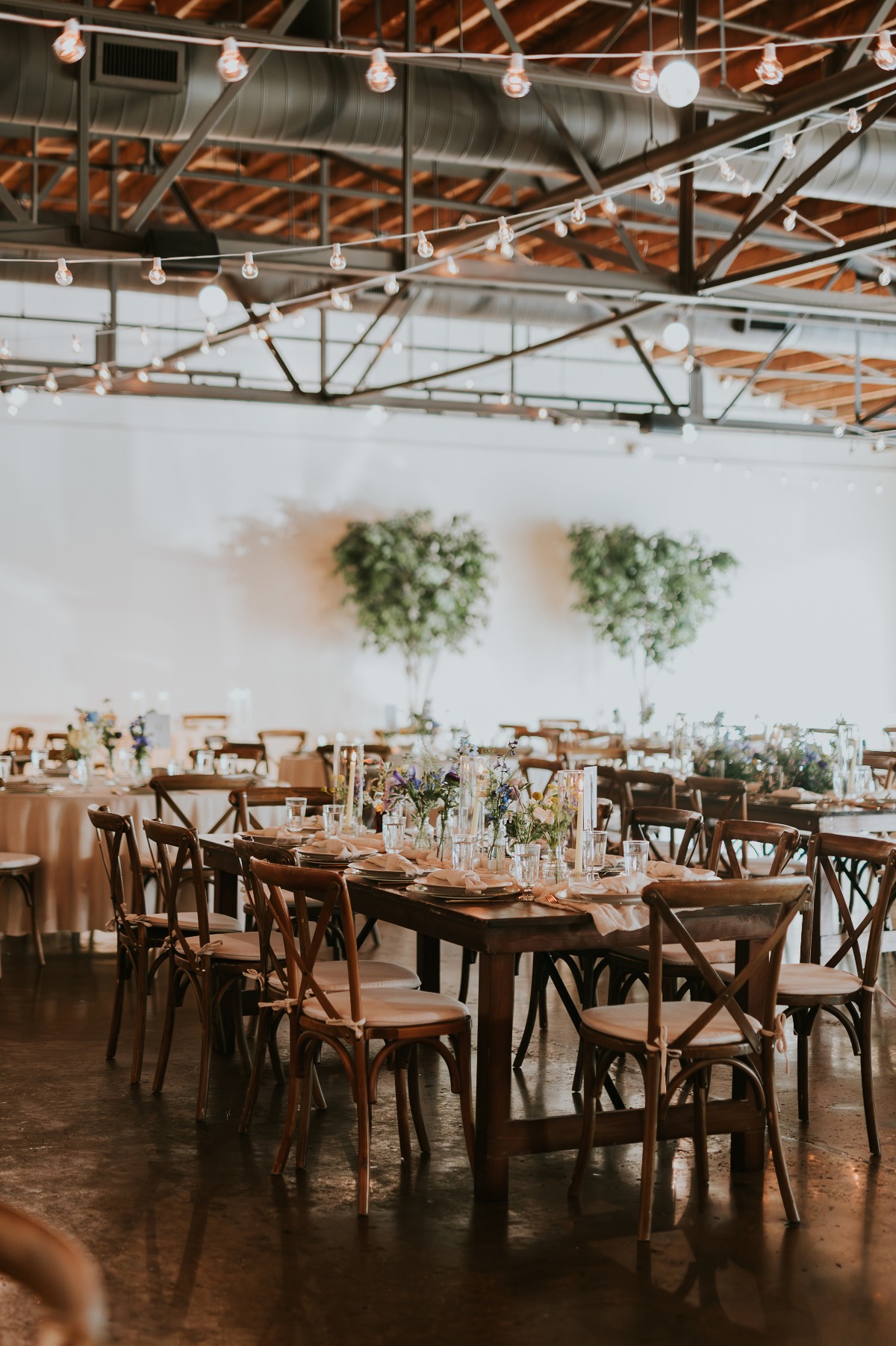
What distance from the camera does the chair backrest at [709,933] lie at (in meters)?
3.63

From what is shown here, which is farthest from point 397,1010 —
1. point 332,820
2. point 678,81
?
point 678,81

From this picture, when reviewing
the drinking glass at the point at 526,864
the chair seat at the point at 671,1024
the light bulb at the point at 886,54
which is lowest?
the chair seat at the point at 671,1024

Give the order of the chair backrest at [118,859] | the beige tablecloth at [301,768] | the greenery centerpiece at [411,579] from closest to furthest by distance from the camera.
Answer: the chair backrest at [118,859], the beige tablecloth at [301,768], the greenery centerpiece at [411,579]

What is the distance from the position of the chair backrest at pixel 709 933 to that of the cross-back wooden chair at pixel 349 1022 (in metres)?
0.58

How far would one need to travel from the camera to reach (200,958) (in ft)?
15.4

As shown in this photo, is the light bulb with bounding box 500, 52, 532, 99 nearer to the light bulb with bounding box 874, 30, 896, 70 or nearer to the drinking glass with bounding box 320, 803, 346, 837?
the light bulb with bounding box 874, 30, 896, 70

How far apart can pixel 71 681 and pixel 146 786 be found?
5520mm

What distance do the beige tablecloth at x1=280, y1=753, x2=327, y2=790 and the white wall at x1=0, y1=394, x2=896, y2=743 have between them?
2912 mm

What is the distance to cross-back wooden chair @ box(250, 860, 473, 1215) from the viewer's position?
12.5 ft

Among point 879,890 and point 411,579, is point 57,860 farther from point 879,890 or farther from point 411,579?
point 411,579

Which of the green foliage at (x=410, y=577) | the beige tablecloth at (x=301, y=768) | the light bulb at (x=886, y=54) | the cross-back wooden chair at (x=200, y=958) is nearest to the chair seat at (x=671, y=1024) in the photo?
the cross-back wooden chair at (x=200, y=958)

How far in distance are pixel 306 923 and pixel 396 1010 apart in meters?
0.35

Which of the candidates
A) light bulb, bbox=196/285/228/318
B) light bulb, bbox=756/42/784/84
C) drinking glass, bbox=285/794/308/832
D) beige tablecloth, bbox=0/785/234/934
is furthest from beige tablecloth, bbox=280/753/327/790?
light bulb, bbox=756/42/784/84

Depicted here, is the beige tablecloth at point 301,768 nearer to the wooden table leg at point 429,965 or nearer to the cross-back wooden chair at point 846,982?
the wooden table leg at point 429,965
